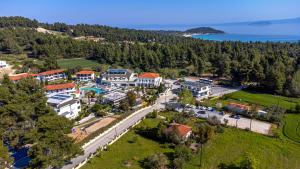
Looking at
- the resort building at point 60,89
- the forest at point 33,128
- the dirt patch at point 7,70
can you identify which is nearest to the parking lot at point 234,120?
the resort building at point 60,89

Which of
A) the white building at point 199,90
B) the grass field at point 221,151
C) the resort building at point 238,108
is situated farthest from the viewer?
the white building at point 199,90

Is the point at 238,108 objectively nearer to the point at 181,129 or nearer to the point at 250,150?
the point at 250,150

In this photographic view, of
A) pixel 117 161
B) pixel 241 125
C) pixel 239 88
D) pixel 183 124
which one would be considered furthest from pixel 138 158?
pixel 239 88

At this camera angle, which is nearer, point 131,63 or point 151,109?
point 151,109

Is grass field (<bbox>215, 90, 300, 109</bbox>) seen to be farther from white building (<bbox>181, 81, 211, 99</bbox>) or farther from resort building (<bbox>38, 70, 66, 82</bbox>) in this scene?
resort building (<bbox>38, 70, 66, 82</bbox>)

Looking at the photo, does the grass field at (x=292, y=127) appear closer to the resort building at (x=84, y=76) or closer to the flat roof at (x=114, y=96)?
the flat roof at (x=114, y=96)

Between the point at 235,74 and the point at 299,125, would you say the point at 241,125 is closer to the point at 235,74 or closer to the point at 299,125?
the point at 299,125

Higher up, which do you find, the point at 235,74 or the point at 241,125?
the point at 235,74

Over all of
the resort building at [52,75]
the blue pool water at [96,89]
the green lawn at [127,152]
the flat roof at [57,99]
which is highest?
the resort building at [52,75]
